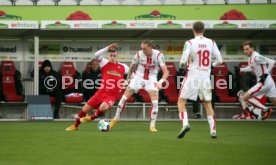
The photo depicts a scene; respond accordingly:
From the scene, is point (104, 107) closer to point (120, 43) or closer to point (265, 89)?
point (265, 89)

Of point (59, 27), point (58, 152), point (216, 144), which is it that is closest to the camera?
point (58, 152)

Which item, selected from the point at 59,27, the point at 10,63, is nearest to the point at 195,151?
the point at 59,27

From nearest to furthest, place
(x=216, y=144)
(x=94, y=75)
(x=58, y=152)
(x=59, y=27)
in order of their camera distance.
A: 1. (x=58, y=152)
2. (x=216, y=144)
3. (x=59, y=27)
4. (x=94, y=75)

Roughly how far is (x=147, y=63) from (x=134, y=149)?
235 inches

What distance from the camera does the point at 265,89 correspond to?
2195 centimetres

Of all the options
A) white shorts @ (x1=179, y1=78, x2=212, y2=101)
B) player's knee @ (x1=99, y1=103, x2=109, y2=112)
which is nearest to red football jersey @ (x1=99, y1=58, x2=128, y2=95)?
player's knee @ (x1=99, y1=103, x2=109, y2=112)

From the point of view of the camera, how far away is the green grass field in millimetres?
10766

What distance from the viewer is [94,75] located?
26.2 meters

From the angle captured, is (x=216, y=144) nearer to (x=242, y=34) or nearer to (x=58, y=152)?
(x=58, y=152)

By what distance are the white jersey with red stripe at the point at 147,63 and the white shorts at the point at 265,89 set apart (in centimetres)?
424

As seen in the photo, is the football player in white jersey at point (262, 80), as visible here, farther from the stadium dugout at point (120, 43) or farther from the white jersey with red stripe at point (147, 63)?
the white jersey with red stripe at point (147, 63)

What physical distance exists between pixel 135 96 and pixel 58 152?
14210 millimetres

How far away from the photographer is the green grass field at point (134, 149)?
35.3 ft

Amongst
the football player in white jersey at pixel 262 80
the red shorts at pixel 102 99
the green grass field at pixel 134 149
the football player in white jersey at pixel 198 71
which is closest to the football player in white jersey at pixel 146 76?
the red shorts at pixel 102 99
